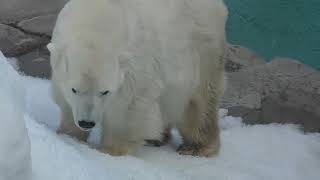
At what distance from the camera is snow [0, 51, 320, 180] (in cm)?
238

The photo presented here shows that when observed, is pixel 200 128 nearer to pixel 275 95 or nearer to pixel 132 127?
pixel 132 127

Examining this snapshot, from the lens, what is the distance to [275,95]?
483 cm

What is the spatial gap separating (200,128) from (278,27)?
519 centimetres

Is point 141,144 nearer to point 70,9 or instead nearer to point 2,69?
point 70,9

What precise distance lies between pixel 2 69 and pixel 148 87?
46.1 inches

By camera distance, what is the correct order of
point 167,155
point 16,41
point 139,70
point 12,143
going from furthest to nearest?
point 16,41 → point 167,155 → point 139,70 → point 12,143

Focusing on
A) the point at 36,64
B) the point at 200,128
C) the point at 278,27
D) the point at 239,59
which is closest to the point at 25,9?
the point at 36,64

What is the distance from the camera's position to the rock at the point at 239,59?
5387mm

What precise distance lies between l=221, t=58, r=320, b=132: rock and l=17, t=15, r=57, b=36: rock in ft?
4.42

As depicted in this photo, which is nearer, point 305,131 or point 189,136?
point 189,136

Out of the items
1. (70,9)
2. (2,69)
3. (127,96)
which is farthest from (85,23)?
(2,69)

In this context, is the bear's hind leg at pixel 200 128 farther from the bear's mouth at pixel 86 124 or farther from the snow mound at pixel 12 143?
the snow mound at pixel 12 143

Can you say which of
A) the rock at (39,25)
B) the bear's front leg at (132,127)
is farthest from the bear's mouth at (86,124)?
the rock at (39,25)

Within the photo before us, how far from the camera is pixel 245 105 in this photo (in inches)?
187
